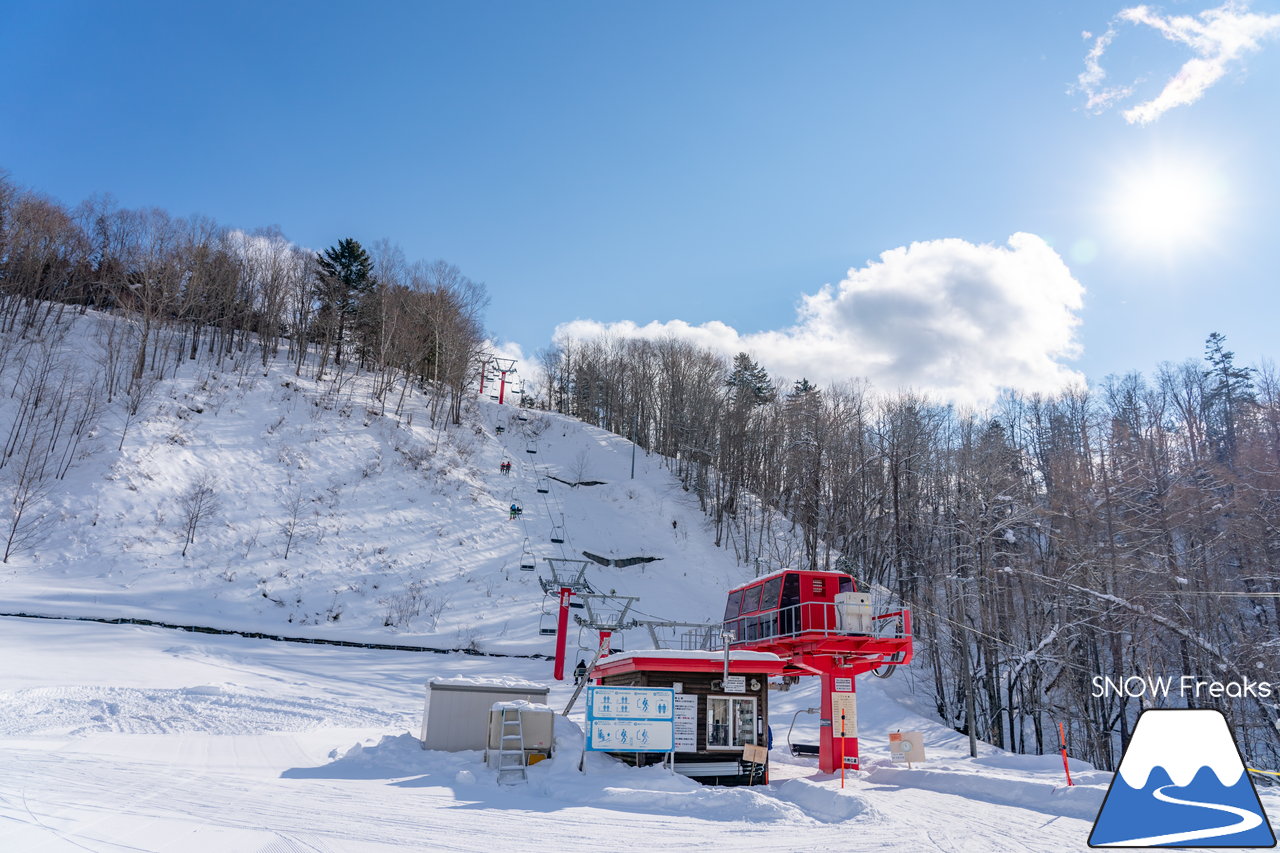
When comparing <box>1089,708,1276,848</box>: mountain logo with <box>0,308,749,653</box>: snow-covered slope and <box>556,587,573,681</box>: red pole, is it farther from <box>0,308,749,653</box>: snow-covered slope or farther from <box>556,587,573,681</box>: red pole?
<box>0,308,749,653</box>: snow-covered slope

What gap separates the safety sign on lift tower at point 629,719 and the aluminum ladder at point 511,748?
144 cm

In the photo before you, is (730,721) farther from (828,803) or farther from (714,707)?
(828,803)

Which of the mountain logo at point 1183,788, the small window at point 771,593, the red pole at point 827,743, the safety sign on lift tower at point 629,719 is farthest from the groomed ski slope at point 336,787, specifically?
the small window at point 771,593

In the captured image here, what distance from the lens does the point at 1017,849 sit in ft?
30.9

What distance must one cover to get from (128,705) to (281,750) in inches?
200

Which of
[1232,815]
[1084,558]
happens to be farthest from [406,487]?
[1232,815]

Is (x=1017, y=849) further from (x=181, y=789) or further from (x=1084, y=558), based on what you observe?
(x=1084, y=558)

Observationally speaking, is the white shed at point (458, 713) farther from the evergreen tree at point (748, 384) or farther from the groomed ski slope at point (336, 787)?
the evergreen tree at point (748, 384)

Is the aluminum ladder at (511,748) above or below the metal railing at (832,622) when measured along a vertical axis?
below

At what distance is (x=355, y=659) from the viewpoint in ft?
87.8

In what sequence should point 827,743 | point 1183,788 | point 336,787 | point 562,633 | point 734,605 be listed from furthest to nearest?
point 562,633 → point 734,605 → point 827,743 → point 336,787 → point 1183,788

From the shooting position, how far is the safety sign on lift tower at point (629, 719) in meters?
14.3

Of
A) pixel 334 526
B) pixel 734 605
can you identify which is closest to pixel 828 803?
pixel 734 605

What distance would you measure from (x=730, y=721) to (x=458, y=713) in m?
6.92
